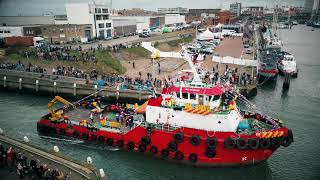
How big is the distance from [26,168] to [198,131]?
9397 mm

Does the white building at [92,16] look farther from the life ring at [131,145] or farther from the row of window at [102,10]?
the life ring at [131,145]

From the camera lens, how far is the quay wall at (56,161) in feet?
45.3

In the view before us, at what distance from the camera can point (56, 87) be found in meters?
31.9

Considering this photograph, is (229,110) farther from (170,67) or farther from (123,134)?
(170,67)

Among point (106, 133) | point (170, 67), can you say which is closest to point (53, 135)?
point (106, 133)

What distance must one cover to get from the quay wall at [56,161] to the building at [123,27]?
5198 centimetres

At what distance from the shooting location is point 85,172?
547 inches

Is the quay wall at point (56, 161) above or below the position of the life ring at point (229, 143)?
below

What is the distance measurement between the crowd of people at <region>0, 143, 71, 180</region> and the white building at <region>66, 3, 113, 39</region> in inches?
1780

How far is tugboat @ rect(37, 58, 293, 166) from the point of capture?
17.0 meters

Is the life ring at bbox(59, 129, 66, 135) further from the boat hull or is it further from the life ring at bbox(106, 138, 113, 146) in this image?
the life ring at bbox(106, 138, 113, 146)

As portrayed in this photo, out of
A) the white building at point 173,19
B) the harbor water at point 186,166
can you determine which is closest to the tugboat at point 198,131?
the harbor water at point 186,166

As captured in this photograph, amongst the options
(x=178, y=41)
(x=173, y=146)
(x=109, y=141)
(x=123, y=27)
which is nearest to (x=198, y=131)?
(x=173, y=146)

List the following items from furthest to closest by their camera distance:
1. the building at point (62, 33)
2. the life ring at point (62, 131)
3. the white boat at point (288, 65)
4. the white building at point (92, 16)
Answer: the white building at point (92, 16) < the building at point (62, 33) < the white boat at point (288, 65) < the life ring at point (62, 131)
